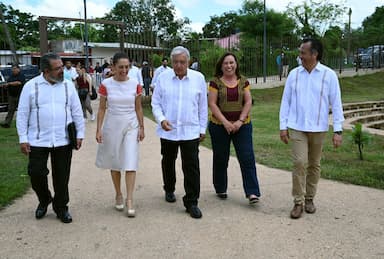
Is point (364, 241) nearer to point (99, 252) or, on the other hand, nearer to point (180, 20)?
point (99, 252)

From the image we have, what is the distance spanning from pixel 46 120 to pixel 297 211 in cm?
260

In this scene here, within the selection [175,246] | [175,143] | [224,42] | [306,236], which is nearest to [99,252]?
[175,246]

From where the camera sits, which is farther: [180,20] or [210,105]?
[180,20]

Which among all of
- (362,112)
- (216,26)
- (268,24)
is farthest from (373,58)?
(216,26)

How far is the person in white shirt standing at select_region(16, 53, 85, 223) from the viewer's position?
4184 mm

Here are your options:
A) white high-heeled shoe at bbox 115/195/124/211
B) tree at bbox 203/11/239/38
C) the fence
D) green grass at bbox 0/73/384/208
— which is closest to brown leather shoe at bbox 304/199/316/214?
green grass at bbox 0/73/384/208

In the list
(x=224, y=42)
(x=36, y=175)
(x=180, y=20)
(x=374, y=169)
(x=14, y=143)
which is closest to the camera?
(x=36, y=175)

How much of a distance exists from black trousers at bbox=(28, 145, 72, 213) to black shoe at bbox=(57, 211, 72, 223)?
3cm

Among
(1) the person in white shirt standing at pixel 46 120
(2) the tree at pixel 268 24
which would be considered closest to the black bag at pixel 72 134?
(1) the person in white shirt standing at pixel 46 120

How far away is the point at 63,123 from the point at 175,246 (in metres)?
1.60

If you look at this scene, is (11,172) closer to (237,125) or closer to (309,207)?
(237,125)

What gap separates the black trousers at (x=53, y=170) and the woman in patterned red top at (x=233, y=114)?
157 cm

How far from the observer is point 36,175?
4254 mm

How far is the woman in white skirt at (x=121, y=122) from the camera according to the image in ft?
15.0
